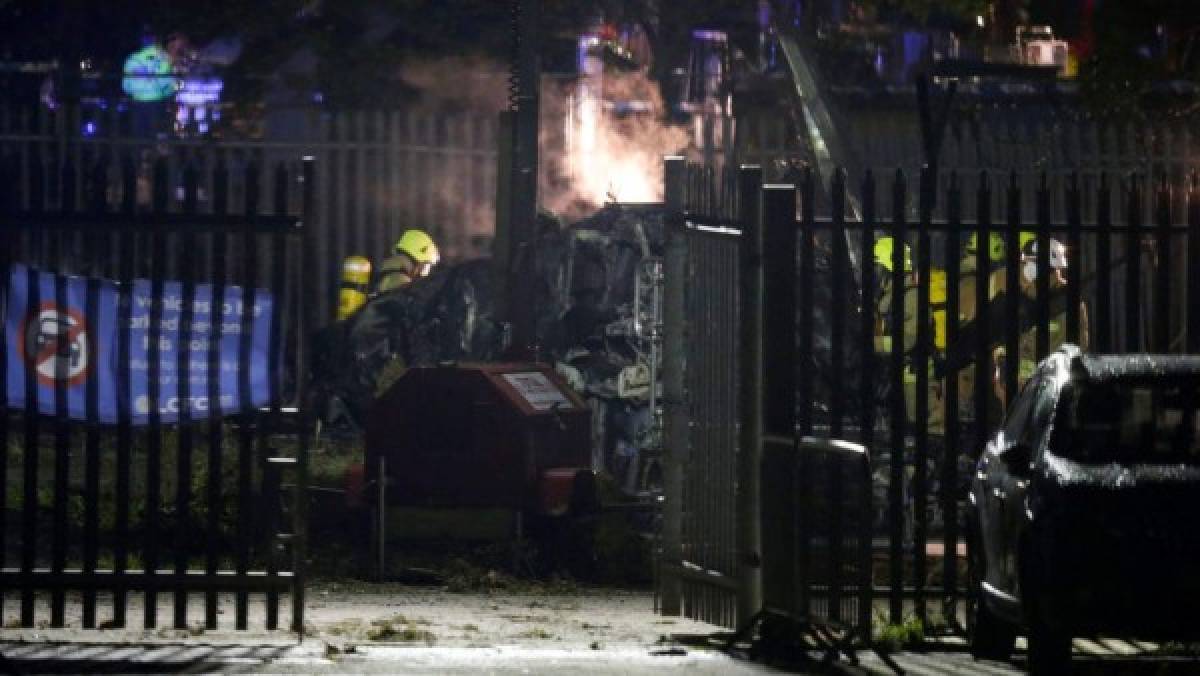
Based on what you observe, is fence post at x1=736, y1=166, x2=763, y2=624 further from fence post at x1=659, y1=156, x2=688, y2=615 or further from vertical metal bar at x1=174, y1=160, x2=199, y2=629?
vertical metal bar at x1=174, y1=160, x2=199, y2=629

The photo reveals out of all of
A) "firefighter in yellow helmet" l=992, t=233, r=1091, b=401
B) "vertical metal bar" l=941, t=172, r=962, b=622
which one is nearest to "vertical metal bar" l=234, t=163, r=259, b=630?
"vertical metal bar" l=941, t=172, r=962, b=622

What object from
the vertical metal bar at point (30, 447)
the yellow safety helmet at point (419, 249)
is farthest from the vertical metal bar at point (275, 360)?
the yellow safety helmet at point (419, 249)

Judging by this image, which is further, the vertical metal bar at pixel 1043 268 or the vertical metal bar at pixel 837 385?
the vertical metal bar at pixel 1043 268

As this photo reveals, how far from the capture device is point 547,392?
17.5m

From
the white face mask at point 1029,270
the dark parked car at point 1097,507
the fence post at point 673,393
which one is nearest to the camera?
the dark parked car at point 1097,507

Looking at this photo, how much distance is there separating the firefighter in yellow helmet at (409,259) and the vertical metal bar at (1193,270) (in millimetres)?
13982

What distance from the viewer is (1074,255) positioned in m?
13.0

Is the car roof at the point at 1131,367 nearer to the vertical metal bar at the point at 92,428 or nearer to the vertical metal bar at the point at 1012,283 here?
the vertical metal bar at the point at 1012,283

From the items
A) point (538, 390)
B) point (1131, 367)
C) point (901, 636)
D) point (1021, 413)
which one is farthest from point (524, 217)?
point (1131, 367)

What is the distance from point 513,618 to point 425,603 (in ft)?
3.18

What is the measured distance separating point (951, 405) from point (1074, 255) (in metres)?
1.07

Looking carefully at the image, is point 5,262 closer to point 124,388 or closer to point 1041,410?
point 124,388

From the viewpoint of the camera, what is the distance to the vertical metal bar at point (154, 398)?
1235 cm

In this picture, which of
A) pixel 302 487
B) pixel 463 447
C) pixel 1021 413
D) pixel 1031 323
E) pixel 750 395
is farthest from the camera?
pixel 1031 323
